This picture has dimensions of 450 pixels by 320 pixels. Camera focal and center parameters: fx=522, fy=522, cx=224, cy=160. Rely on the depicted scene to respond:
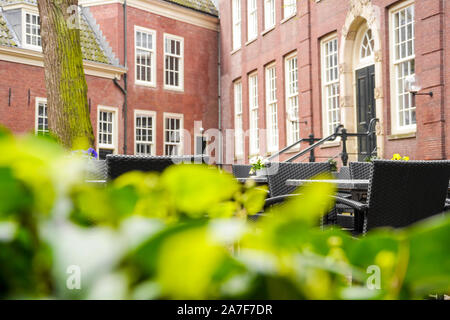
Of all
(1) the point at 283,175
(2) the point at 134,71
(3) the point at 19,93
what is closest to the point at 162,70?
(2) the point at 134,71

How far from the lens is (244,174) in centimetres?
917

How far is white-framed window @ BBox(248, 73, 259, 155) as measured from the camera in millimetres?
17672

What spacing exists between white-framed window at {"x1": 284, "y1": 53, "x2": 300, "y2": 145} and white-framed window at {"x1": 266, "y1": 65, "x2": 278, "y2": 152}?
2.58 ft

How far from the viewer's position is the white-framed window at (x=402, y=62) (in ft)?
36.3

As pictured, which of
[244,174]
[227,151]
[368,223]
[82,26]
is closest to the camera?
[368,223]

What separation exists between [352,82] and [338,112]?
0.86 meters

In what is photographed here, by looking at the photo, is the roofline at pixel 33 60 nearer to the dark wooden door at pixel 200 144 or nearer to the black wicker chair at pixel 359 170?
the dark wooden door at pixel 200 144

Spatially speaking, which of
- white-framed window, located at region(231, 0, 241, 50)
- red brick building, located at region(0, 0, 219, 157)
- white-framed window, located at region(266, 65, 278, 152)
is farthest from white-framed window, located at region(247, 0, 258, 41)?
red brick building, located at region(0, 0, 219, 157)

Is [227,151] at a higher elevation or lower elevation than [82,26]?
lower

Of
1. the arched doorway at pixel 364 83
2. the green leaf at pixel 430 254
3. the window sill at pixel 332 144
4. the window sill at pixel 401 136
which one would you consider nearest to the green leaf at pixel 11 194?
the green leaf at pixel 430 254

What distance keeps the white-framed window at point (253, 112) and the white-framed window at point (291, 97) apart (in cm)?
207

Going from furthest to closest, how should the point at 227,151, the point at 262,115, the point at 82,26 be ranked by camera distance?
the point at 227,151 < the point at 82,26 < the point at 262,115
